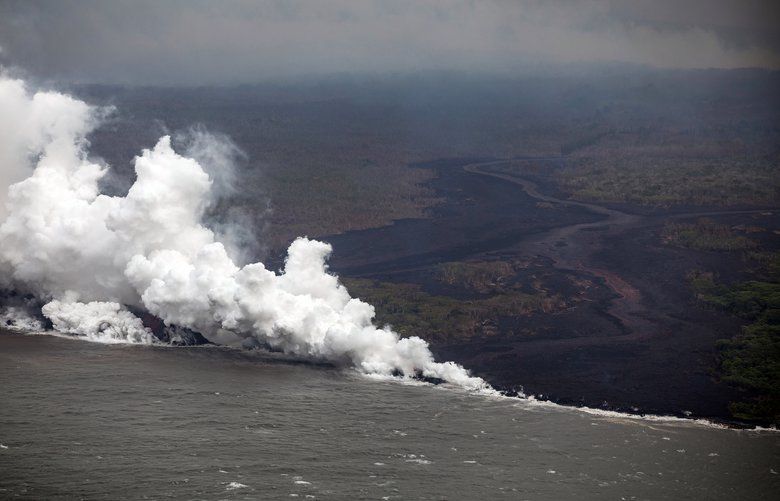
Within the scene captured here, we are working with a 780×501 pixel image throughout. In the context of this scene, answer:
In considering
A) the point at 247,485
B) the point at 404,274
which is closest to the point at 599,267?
the point at 404,274

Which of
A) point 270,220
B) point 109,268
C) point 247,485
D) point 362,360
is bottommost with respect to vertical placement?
point 247,485

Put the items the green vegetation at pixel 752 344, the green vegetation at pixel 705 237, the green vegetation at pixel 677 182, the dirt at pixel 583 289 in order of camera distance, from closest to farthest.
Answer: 1. the green vegetation at pixel 752 344
2. the dirt at pixel 583 289
3. the green vegetation at pixel 705 237
4. the green vegetation at pixel 677 182

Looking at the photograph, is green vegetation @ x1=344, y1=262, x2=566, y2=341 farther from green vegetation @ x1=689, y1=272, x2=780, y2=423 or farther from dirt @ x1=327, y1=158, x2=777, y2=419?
green vegetation @ x1=689, y1=272, x2=780, y2=423

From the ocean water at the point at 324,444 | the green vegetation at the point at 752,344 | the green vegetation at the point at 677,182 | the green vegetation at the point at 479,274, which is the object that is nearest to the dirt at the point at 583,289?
the green vegetation at the point at 752,344

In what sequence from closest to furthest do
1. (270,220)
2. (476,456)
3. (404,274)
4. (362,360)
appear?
1. (476,456)
2. (362,360)
3. (404,274)
4. (270,220)

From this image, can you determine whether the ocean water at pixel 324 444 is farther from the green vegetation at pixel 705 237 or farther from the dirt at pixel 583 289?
the green vegetation at pixel 705 237

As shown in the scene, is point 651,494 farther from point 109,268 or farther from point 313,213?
point 313,213
